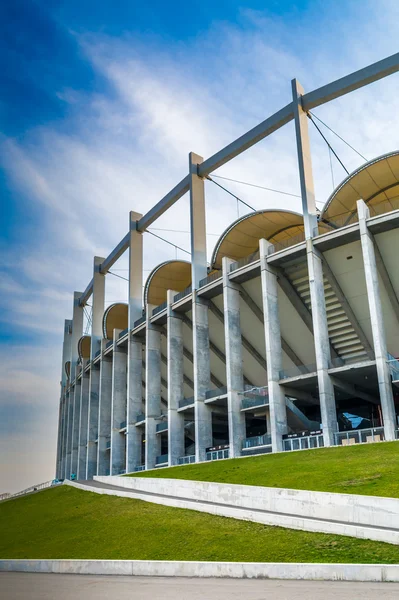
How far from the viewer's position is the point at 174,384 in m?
45.5

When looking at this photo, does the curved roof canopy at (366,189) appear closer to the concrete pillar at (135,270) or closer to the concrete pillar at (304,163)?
the concrete pillar at (304,163)

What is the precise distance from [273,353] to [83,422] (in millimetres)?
34667

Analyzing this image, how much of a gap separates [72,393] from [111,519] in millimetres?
53090

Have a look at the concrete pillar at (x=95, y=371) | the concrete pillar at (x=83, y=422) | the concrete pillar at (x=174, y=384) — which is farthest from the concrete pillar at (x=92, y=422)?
the concrete pillar at (x=174, y=384)

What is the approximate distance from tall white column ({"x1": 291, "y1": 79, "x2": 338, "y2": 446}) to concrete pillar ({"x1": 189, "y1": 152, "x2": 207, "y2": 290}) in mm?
10590

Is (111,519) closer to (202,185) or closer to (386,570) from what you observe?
(386,570)

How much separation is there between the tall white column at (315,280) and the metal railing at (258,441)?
4.63m

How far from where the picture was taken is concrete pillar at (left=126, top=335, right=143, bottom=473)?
163ft

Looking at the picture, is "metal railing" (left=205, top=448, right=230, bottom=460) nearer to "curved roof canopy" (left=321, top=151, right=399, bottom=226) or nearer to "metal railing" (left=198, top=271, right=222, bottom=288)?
"metal railing" (left=198, top=271, right=222, bottom=288)

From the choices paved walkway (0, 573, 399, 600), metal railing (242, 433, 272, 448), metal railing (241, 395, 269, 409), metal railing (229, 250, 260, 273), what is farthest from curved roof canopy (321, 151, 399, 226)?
paved walkway (0, 573, 399, 600)

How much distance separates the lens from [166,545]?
1691cm

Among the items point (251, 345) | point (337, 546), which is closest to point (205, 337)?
point (251, 345)

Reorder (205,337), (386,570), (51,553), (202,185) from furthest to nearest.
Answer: (202,185) < (205,337) < (51,553) < (386,570)

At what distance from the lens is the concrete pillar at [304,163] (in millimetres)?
36469
